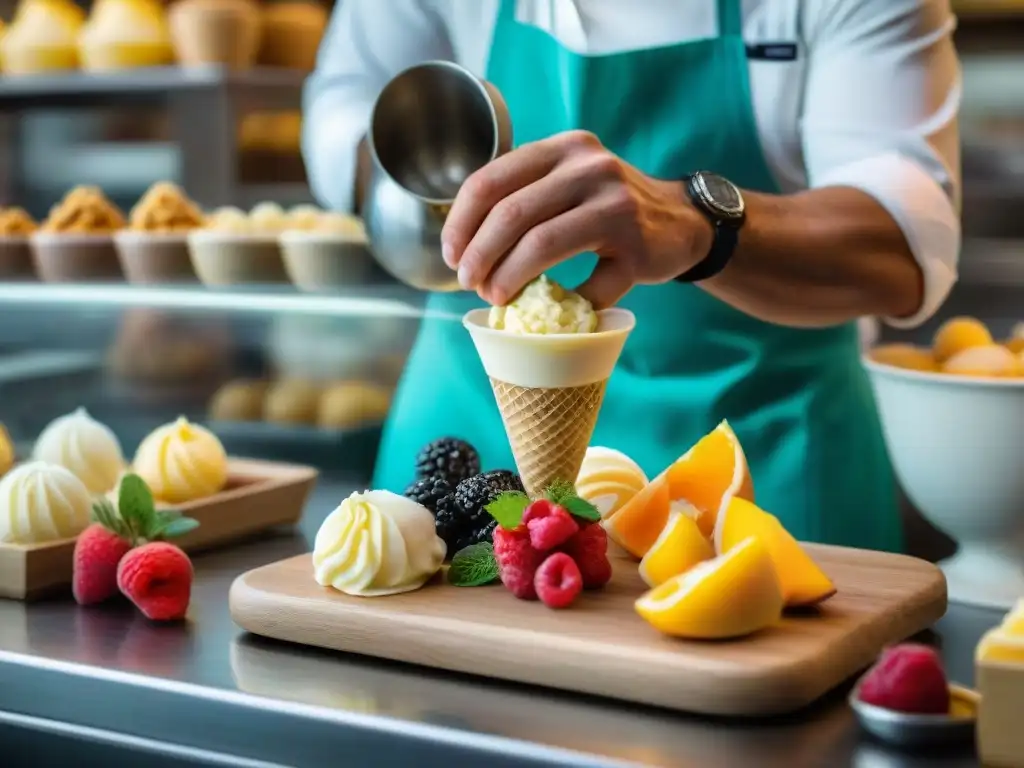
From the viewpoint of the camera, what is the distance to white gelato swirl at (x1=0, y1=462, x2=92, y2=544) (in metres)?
1.65

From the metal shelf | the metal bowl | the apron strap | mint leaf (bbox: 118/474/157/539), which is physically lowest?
mint leaf (bbox: 118/474/157/539)

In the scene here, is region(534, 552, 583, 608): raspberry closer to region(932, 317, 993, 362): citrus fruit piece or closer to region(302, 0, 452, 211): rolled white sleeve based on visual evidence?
region(932, 317, 993, 362): citrus fruit piece

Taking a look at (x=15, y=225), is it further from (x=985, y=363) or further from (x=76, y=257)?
(x=985, y=363)

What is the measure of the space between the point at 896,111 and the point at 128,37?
8.92 ft

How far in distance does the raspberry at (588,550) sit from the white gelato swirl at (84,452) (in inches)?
32.7

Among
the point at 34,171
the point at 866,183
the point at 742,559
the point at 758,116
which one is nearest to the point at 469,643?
the point at 742,559

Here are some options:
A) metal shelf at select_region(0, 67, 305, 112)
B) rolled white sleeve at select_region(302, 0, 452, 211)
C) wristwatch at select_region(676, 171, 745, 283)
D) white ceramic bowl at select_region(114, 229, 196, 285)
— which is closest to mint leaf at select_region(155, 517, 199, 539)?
wristwatch at select_region(676, 171, 745, 283)

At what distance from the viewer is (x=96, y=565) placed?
1553 mm

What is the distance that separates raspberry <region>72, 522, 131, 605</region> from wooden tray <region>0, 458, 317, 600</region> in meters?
0.06

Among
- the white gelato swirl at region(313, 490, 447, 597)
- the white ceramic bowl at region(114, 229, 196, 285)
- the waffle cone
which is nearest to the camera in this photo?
the white gelato swirl at region(313, 490, 447, 597)

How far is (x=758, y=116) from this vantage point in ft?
7.11

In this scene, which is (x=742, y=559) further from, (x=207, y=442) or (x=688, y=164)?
(x=688, y=164)

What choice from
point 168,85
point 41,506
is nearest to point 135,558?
point 41,506

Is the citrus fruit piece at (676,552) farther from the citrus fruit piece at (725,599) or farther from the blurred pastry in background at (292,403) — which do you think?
the blurred pastry in background at (292,403)
